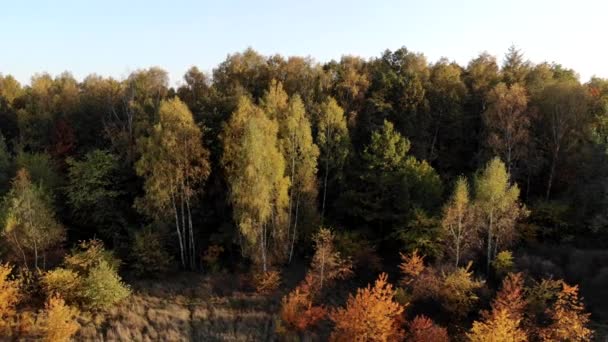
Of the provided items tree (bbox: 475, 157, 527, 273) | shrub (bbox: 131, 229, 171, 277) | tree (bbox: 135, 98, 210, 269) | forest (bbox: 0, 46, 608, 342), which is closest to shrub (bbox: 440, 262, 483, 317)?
forest (bbox: 0, 46, 608, 342)

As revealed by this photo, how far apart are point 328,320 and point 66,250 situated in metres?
20.5

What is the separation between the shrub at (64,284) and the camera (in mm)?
27948

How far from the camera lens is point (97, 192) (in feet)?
113

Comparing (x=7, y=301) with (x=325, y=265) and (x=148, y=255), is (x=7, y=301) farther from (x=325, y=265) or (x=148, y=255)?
(x=325, y=265)

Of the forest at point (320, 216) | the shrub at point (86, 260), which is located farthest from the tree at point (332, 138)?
the shrub at point (86, 260)

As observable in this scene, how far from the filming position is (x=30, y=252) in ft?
104

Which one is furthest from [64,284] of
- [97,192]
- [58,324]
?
[97,192]

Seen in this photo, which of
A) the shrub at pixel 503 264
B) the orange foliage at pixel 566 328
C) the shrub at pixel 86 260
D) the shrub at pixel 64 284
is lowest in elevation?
the orange foliage at pixel 566 328

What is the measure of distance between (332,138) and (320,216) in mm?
6534

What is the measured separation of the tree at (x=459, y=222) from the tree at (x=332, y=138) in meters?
9.72

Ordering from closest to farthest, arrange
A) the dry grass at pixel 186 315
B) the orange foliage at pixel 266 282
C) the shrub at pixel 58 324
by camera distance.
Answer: the shrub at pixel 58 324 < the dry grass at pixel 186 315 < the orange foliage at pixel 266 282

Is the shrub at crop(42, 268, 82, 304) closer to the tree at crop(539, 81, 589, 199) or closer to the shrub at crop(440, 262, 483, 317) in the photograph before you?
the shrub at crop(440, 262, 483, 317)

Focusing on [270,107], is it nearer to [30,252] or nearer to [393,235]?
[393,235]

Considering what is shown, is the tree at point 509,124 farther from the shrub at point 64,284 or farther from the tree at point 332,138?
the shrub at point 64,284
